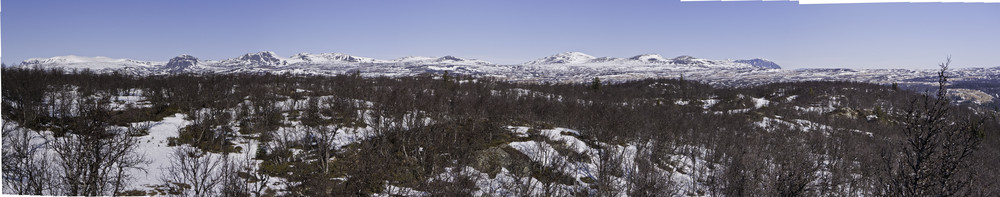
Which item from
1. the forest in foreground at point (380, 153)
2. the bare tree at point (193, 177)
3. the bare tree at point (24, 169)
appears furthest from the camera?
the bare tree at point (193, 177)

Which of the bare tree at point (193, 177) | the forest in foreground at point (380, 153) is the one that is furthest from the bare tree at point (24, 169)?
the bare tree at point (193, 177)

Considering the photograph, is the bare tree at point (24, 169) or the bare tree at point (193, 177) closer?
the bare tree at point (24, 169)

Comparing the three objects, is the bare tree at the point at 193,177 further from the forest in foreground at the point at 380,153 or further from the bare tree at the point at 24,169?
the bare tree at the point at 24,169

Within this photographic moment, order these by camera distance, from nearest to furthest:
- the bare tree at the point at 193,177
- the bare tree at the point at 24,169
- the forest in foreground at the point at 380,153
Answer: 1. the bare tree at the point at 24,169
2. the forest in foreground at the point at 380,153
3. the bare tree at the point at 193,177

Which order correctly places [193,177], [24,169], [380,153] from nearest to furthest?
[24,169] < [193,177] < [380,153]

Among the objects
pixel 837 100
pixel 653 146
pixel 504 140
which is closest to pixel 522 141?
pixel 504 140

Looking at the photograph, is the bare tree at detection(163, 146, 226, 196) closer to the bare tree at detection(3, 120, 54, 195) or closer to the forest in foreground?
the forest in foreground

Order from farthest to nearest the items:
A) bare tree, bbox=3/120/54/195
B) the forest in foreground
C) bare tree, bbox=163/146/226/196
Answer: bare tree, bbox=163/146/226/196 → the forest in foreground → bare tree, bbox=3/120/54/195

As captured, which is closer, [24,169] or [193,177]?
[24,169]

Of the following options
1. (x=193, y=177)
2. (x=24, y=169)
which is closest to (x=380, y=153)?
(x=193, y=177)

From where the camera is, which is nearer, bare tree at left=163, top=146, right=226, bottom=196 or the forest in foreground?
the forest in foreground

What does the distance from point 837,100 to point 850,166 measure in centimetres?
9160

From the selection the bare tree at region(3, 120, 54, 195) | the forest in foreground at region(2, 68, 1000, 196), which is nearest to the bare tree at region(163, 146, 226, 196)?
the forest in foreground at region(2, 68, 1000, 196)

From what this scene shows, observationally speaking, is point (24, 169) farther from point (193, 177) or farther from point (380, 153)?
point (380, 153)
